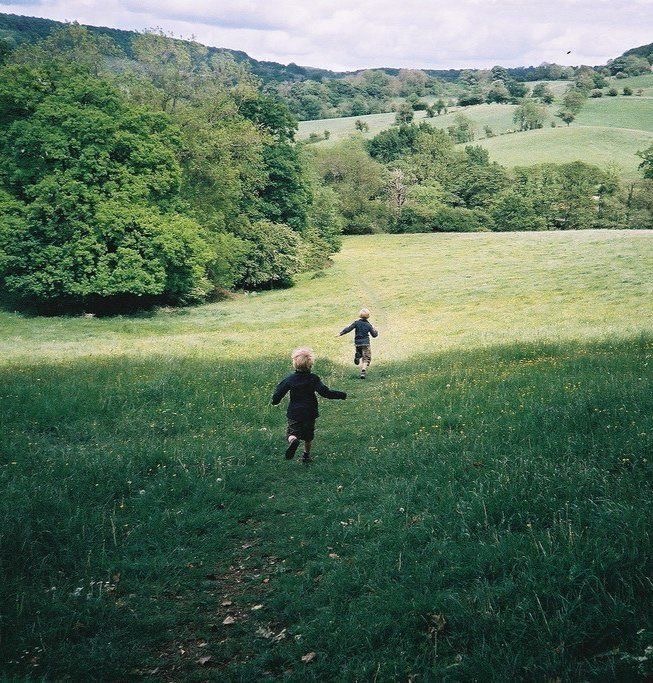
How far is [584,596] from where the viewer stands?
404 cm

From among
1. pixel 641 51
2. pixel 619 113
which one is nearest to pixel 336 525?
pixel 619 113

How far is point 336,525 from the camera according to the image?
657cm

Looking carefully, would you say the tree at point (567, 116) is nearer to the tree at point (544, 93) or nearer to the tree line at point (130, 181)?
the tree at point (544, 93)

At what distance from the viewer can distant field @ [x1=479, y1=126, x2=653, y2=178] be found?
10506 cm

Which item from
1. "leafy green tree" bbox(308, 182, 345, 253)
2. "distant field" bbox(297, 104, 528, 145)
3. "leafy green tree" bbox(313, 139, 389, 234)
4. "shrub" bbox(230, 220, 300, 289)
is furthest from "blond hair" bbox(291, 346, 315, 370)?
"distant field" bbox(297, 104, 528, 145)

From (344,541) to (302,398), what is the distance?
→ 142 inches

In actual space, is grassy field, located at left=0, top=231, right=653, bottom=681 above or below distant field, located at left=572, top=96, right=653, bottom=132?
below

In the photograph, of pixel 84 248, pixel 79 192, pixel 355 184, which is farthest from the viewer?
pixel 355 184

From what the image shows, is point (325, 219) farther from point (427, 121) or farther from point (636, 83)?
point (636, 83)

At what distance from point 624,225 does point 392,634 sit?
9458 centimetres

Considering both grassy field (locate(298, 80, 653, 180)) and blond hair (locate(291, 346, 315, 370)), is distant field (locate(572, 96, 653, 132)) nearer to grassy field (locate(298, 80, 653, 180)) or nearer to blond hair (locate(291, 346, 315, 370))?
grassy field (locate(298, 80, 653, 180))

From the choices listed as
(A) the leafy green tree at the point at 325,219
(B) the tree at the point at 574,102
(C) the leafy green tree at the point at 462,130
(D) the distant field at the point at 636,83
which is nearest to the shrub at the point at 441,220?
(A) the leafy green tree at the point at 325,219

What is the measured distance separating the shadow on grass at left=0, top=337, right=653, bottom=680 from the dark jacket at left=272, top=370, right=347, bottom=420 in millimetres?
975

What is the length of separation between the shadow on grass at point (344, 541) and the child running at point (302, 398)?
598 millimetres
